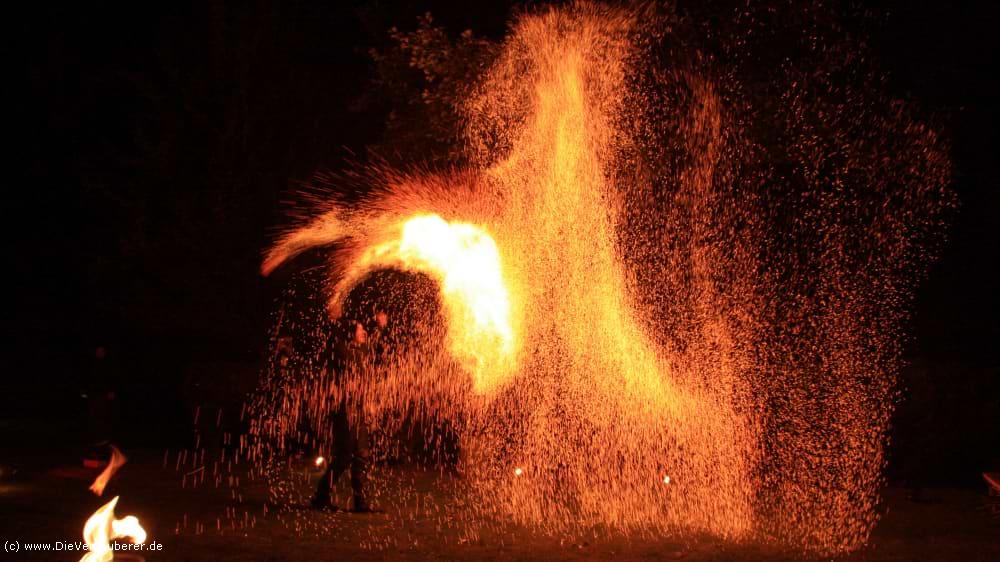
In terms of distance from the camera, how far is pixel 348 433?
32.8 ft

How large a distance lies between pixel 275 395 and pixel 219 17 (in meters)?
7.56

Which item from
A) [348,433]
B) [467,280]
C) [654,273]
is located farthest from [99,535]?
[654,273]

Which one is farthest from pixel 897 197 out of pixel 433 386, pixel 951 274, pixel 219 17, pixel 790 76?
pixel 219 17

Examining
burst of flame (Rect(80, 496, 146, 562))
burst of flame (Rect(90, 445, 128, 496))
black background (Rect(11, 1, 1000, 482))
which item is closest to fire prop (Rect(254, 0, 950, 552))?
black background (Rect(11, 1, 1000, 482))

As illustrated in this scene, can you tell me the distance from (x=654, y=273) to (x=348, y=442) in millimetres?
4586

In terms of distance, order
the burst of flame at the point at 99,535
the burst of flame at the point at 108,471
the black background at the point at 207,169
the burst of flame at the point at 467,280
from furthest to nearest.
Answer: the black background at the point at 207,169, the burst of flame at the point at 467,280, the burst of flame at the point at 108,471, the burst of flame at the point at 99,535

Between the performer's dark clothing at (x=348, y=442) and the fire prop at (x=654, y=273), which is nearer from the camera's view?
the performer's dark clothing at (x=348, y=442)

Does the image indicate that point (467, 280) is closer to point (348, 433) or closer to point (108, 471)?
point (348, 433)

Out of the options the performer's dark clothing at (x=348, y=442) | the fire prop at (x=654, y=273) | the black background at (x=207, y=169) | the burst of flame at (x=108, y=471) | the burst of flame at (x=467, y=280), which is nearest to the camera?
the burst of flame at (x=108, y=471)

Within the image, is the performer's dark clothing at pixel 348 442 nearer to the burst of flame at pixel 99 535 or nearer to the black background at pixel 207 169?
the burst of flame at pixel 99 535

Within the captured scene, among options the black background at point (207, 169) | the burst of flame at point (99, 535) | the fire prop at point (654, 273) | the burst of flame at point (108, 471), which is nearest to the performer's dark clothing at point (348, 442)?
the fire prop at point (654, 273)

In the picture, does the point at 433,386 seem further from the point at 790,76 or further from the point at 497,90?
the point at 790,76

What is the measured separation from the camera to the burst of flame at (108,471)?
7.75 metres

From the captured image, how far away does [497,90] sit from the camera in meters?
12.7
